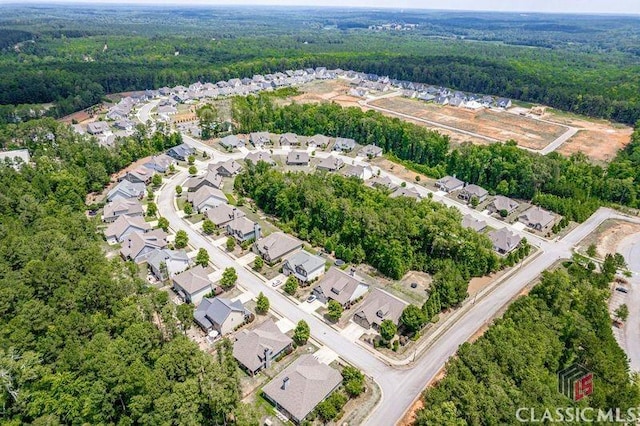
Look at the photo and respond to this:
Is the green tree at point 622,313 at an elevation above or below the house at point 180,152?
below

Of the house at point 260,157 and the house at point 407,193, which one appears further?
the house at point 260,157

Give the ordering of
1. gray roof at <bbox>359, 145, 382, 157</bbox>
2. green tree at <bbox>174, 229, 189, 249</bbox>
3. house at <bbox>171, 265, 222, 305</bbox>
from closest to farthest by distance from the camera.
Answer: house at <bbox>171, 265, 222, 305</bbox>, green tree at <bbox>174, 229, 189, 249</bbox>, gray roof at <bbox>359, 145, 382, 157</bbox>

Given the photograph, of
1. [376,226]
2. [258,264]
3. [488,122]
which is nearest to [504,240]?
[376,226]

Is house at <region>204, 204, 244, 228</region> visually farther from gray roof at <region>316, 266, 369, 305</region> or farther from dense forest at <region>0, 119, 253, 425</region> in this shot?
gray roof at <region>316, 266, 369, 305</region>

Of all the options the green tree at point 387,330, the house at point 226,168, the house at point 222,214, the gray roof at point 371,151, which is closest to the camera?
the green tree at point 387,330

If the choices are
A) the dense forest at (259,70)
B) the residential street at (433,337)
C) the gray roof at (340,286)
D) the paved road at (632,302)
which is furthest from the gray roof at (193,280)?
the dense forest at (259,70)

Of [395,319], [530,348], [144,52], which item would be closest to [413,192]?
[395,319]

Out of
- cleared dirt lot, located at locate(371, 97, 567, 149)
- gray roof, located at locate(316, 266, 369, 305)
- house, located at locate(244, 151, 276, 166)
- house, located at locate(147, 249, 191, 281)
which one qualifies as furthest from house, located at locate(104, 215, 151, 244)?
cleared dirt lot, located at locate(371, 97, 567, 149)

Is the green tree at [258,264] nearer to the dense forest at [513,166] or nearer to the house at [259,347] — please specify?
the house at [259,347]
